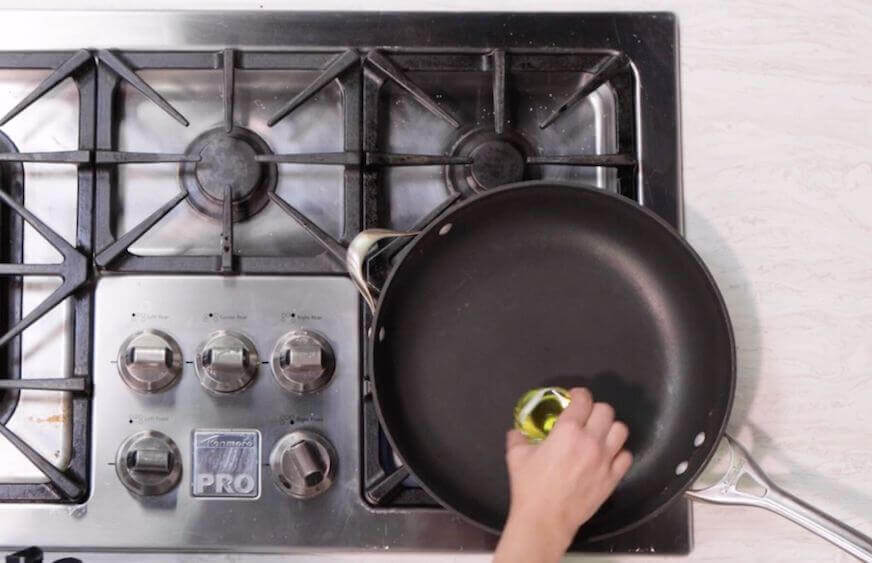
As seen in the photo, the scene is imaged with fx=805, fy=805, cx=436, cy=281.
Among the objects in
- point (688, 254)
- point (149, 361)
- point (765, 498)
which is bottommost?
point (765, 498)

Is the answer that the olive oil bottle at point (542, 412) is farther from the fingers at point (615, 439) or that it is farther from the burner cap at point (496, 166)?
the burner cap at point (496, 166)

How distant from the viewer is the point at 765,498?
74cm

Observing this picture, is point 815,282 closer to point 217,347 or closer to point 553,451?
point 553,451

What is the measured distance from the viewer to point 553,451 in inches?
26.3

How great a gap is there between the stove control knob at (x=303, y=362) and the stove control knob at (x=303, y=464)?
5 cm

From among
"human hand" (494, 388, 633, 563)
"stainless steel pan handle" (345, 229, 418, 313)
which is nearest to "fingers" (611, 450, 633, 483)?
"human hand" (494, 388, 633, 563)

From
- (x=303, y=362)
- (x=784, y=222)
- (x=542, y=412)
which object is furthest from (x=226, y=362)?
(x=784, y=222)

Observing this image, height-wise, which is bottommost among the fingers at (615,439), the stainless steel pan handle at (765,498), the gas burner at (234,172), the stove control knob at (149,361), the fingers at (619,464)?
the stainless steel pan handle at (765,498)

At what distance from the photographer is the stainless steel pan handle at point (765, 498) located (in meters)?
0.72

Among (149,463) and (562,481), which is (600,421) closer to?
(562,481)

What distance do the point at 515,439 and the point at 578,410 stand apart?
7 cm

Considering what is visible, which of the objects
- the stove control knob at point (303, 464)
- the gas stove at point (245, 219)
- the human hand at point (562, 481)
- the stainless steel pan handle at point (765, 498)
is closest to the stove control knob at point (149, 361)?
the gas stove at point (245, 219)

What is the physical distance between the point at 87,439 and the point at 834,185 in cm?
78

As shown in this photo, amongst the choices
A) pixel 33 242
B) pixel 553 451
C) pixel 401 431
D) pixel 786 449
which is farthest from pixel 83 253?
pixel 786 449
